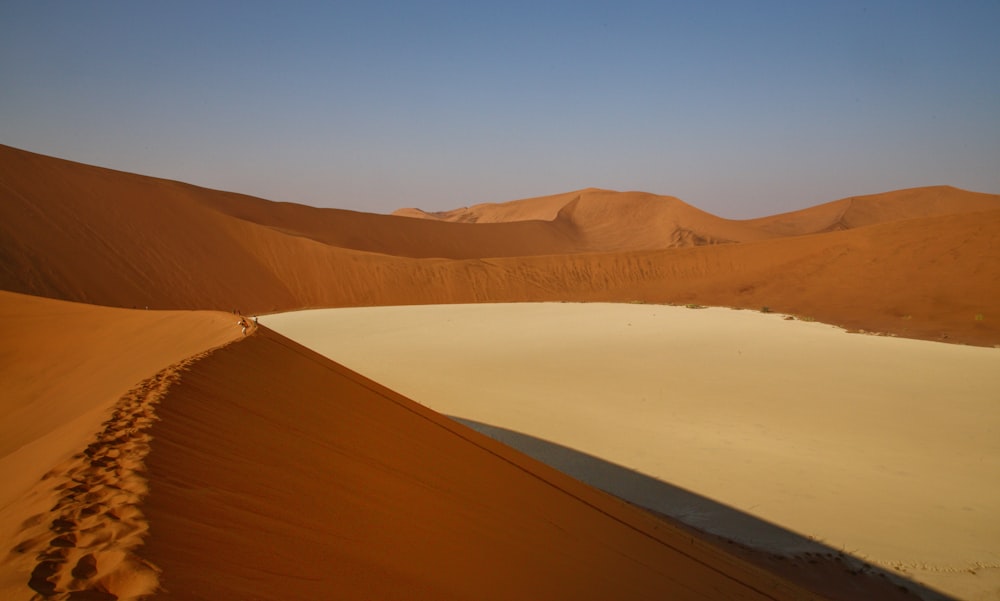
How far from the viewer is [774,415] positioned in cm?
948

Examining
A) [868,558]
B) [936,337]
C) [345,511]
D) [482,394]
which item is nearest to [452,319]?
[482,394]

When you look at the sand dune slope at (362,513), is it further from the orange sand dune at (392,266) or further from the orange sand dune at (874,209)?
the orange sand dune at (874,209)

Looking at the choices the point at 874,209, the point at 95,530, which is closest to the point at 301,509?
the point at 95,530

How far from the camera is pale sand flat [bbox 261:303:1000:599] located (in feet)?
19.7

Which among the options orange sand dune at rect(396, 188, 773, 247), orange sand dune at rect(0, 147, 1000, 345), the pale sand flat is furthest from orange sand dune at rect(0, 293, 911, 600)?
orange sand dune at rect(396, 188, 773, 247)

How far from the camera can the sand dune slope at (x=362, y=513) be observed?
2232 millimetres

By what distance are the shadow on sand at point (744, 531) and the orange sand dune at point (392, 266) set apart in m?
15.1

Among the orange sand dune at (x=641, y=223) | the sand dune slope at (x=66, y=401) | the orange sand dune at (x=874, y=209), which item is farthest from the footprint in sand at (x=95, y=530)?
the orange sand dune at (x=874, y=209)

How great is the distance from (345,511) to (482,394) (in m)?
8.36

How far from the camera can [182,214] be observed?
3703cm

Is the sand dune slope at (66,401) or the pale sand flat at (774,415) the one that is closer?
the sand dune slope at (66,401)

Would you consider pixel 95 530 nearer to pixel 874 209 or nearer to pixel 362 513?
pixel 362 513

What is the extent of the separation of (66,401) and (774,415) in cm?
924

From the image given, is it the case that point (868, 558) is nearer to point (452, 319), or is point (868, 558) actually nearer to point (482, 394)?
point (482, 394)
